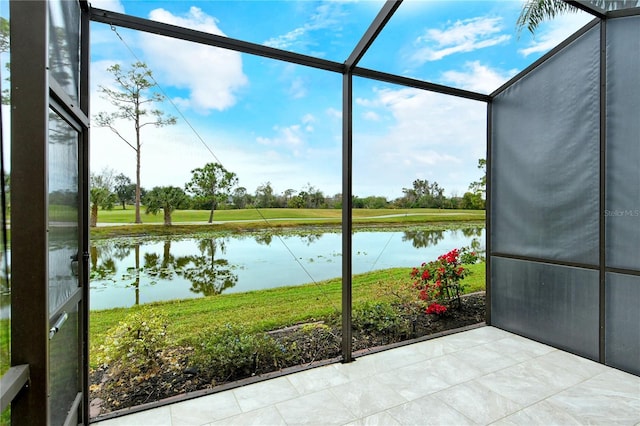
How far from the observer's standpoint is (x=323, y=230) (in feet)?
10.2

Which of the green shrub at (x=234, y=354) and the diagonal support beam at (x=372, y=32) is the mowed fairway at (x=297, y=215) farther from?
the diagonal support beam at (x=372, y=32)

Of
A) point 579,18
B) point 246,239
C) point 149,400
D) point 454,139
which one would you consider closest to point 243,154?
point 246,239

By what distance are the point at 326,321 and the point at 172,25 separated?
9.18 ft

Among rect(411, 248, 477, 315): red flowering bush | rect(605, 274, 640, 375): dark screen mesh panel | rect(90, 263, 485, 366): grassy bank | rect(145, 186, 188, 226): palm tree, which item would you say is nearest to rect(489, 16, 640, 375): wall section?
rect(605, 274, 640, 375): dark screen mesh panel

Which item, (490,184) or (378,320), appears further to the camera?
(490,184)

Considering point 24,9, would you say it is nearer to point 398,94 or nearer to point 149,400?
point 149,400

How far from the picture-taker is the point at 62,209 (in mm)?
1384

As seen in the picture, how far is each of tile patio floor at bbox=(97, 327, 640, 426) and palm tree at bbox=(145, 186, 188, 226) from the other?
139 cm

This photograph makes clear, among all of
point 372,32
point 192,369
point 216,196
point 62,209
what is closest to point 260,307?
point 192,369

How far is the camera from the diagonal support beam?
1.82 meters

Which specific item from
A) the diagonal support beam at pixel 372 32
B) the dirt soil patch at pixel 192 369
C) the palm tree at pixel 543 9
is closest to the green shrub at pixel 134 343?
the dirt soil patch at pixel 192 369

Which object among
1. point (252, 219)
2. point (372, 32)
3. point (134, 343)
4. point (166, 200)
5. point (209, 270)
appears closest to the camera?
point (372, 32)

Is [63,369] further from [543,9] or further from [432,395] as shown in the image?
[543,9]

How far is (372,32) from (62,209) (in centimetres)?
207
